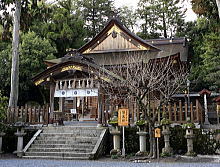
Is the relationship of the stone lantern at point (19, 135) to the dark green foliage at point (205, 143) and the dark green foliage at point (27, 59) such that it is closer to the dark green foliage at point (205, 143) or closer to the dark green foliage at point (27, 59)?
the dark green foliage at point (205, 143)

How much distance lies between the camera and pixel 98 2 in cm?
3447

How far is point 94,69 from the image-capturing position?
40.3 feet

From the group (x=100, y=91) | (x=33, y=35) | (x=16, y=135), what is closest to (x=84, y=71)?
(x=100, y=91)

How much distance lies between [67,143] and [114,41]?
32.8 feet

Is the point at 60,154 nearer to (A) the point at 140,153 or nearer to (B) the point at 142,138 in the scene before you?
(A) the point at 140,153

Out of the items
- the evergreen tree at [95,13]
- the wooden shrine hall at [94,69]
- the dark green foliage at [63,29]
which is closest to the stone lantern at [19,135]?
the wooden shrine hall at [94,69]

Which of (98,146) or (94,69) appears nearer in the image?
(98,146)

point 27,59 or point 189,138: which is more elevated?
point 27,59

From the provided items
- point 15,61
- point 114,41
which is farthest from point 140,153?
point 114,41

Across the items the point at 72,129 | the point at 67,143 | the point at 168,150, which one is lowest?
the point at 168,150

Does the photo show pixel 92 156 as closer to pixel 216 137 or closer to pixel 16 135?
pixel 16 135

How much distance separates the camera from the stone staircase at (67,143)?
1020 centimetres

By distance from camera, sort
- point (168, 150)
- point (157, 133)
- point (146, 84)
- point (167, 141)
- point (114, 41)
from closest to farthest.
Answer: point (157, 133) → point (168, 150) → point (167, 141) → point (146, 84) → point (114, 41)

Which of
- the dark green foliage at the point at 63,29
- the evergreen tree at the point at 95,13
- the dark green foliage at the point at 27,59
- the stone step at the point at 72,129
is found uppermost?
the evergreen tree at the point at 95,13
